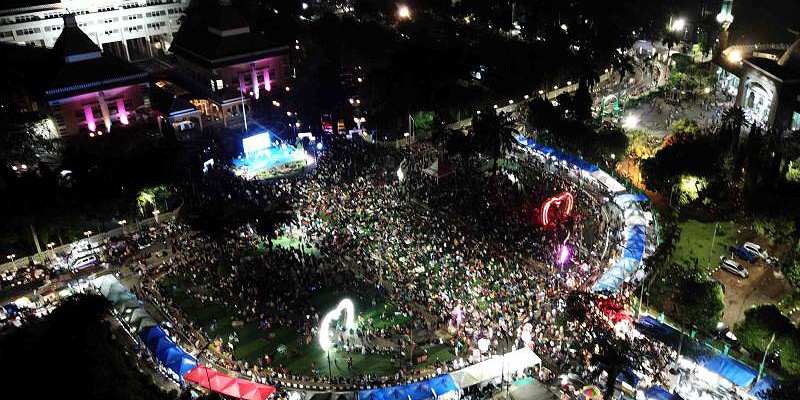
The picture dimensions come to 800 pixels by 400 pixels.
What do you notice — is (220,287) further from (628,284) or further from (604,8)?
(604,8)

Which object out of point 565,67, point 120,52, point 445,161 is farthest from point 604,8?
point 120,52

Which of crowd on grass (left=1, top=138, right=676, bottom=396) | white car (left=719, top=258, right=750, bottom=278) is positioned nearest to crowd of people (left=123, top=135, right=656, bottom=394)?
crowd on grass (left=1, top=138, right=676, bottom=396)

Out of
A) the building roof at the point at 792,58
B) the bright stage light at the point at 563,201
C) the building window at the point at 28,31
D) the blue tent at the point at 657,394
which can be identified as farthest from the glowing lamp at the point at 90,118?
the building roof at the point at 792,58

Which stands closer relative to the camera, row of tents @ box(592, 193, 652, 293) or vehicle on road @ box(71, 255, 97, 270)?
row of tents @ box(592, 193, 652, 293)

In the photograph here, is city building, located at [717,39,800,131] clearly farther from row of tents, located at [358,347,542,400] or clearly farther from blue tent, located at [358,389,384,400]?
blue tent, located at [358,389,384,400]

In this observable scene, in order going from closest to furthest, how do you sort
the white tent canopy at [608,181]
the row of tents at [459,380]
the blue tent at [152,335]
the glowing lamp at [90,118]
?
the row of tents at [459,380] < the blue tent at [152,335] < the white tent canopy at [608,181] < the glowing lamp at [90,118]

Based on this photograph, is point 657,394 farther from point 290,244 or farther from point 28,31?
point 28,31

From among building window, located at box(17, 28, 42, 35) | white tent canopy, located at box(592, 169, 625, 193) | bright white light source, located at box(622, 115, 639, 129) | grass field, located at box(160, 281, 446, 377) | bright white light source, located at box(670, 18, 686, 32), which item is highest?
building window, located at box(17, 28, 42, 35)

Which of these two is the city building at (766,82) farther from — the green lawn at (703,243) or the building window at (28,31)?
the building window at (28,31)
